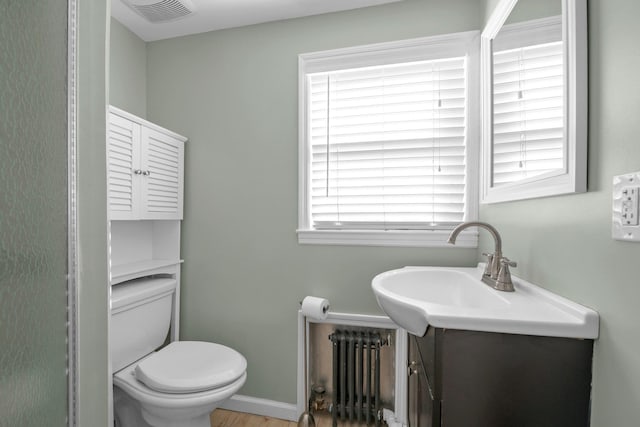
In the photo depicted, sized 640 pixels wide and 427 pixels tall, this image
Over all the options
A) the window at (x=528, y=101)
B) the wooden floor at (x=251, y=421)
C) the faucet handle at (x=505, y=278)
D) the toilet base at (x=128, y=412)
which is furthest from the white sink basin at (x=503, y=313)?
the toilet base at (x=128, y=412)

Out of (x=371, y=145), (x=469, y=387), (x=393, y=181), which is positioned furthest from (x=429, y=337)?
(x=371, y=145)

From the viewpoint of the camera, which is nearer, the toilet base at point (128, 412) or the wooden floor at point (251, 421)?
the toilet base at point (128, 412)

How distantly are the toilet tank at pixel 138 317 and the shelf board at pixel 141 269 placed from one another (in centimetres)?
7

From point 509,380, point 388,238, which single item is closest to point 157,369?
point 388,238

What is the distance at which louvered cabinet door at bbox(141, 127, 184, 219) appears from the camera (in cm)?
163

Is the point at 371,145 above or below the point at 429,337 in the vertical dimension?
above

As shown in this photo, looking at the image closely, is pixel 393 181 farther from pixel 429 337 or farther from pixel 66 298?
pixel 66 298

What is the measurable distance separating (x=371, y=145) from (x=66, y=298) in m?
1.44

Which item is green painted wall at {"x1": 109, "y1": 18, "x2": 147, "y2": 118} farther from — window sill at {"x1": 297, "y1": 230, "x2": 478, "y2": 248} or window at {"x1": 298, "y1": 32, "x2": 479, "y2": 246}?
window sill at {"x1": 297, "y1": 230, "x2": 478, "y2": 248}

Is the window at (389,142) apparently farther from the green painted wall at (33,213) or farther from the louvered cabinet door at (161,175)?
the green painted wall at (33,213)

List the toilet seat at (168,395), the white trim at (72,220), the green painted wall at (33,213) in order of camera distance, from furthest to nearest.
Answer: the toilet seat at (168,395), the white trim at (72,220), the green painted wall at (33,213)

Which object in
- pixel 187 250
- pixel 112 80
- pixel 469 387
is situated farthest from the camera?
pixel 187 250

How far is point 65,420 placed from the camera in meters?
0.68

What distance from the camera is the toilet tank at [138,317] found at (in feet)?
4.74
